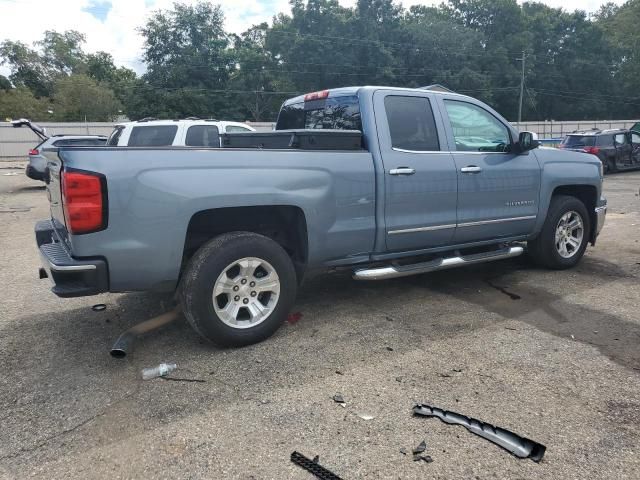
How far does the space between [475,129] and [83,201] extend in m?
3.73

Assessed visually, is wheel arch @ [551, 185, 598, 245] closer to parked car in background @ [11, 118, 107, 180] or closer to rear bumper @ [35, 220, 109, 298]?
rear bumper @ [35, 220, 109, 298]

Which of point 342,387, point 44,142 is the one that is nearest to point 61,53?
point 44,142

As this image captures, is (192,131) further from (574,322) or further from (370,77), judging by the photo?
(370,77)

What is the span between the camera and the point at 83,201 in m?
3.25

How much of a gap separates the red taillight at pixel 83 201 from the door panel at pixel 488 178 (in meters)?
3.13

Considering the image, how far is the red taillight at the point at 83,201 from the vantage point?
10.6ft

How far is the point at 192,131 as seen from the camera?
32.0ft

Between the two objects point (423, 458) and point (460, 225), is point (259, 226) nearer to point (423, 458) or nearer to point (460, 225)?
point (460, 225)

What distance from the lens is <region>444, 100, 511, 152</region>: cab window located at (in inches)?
199

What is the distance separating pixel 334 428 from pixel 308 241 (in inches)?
63.6

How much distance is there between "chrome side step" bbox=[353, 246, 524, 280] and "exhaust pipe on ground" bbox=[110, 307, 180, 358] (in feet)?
5.05

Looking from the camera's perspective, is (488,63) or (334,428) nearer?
(334,428)

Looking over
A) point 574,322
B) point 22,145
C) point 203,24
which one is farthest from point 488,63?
point 574,322

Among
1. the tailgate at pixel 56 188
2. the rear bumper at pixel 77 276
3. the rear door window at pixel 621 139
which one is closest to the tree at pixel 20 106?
the rear door window at pixel 621 139
